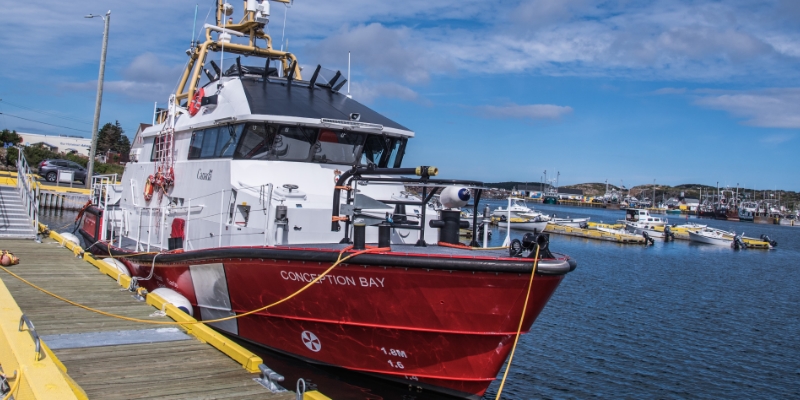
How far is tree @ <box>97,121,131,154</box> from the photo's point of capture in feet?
266

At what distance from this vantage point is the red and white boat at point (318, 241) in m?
7.24

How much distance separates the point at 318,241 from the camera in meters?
9.20

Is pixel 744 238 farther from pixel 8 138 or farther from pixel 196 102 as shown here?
pixel 8 138

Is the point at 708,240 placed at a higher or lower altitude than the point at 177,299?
lower

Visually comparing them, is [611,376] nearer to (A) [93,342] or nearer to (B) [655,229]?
(A) [93,342]

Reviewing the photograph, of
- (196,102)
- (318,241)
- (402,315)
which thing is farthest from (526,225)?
(402,315)

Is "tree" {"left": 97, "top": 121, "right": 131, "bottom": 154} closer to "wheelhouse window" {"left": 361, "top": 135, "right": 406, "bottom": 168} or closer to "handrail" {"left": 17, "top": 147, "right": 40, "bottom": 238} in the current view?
"handrail" {"left": 17, "top": 147, "right": 40, "bottom": 238}

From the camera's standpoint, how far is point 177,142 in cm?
1214

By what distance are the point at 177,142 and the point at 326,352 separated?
602cm

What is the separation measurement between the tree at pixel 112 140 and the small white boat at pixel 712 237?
2716 inches

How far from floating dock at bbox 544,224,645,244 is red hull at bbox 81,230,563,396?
44.1 metres

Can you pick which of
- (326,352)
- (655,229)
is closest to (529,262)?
(326,352)

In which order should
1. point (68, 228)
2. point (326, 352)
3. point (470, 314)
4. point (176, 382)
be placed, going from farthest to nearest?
point (68, 228), point (326, 352), point (470, 314), point (176, 382)

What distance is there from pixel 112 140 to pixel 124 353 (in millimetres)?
84380
